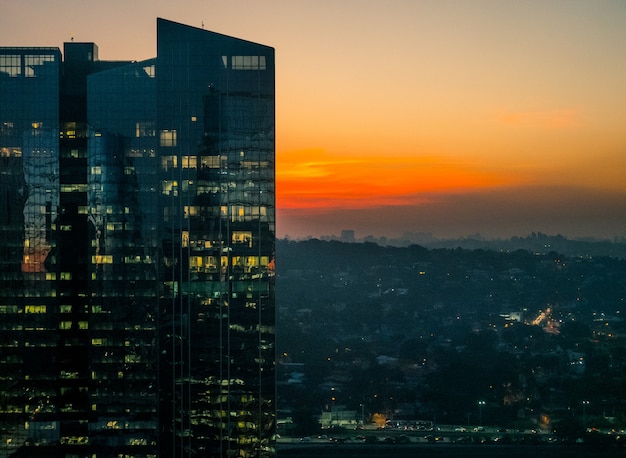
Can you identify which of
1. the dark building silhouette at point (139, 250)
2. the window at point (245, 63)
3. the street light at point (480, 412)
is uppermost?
the window at point (245, 63)

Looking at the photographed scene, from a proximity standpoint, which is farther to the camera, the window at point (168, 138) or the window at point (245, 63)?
the window at point (168, 138)

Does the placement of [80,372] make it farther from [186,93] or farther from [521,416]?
[521,416]

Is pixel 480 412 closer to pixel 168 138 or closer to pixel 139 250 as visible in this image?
pixel 139 250

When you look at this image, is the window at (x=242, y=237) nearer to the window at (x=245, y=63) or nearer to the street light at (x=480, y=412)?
the window at (x=245, y=63)

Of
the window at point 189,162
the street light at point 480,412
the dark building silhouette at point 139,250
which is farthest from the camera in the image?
the street light at point 480,412

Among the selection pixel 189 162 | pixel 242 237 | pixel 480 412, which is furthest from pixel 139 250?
pixel 480 412

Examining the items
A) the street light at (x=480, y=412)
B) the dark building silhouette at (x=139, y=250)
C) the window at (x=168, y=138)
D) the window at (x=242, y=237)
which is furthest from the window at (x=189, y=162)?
the street light at (x=480, y=412)

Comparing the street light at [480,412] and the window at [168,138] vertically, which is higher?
the window at [168,138]

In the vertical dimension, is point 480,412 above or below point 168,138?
below
